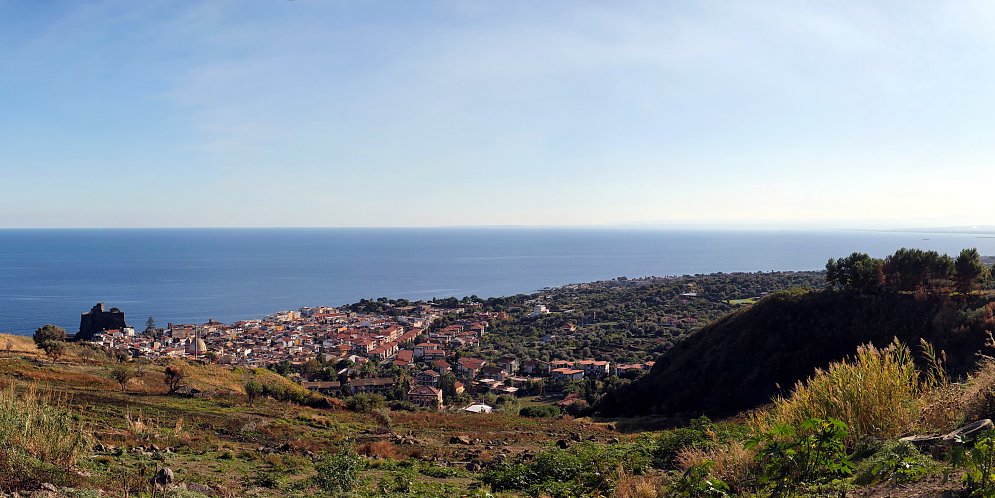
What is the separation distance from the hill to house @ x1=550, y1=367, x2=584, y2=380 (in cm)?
1116

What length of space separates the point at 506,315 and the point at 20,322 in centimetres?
6072

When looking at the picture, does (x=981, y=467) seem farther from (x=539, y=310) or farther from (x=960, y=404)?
(x=539, y=310)

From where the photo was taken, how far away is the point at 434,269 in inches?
5866

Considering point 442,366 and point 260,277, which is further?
point 260,277

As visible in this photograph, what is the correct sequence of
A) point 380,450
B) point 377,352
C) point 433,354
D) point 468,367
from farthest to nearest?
point 377,352 → point 433,354 → point 468,367 → point 380,450

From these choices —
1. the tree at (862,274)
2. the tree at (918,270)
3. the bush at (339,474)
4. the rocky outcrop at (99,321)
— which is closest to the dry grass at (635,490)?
the bush at (339,474)

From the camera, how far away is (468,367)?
4297 centimetres

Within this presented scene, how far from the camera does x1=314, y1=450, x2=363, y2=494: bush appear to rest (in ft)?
25.3

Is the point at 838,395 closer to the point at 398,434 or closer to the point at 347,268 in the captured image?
the point at 398,434

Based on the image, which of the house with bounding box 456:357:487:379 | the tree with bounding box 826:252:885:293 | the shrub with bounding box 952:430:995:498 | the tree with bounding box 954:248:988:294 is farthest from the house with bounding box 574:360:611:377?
the shrub with bounding box 952:430:995:498

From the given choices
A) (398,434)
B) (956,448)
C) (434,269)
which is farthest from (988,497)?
(434,269)

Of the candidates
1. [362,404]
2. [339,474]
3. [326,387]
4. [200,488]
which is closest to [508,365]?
[326,387]

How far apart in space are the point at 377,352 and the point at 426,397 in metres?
20.8

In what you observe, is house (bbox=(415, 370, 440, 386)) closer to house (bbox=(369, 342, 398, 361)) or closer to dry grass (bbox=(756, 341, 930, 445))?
house (bbox=(369, 342, 398, 361))
